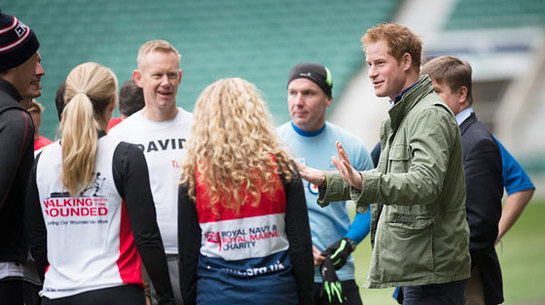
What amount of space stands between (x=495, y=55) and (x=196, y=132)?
58.3 ft

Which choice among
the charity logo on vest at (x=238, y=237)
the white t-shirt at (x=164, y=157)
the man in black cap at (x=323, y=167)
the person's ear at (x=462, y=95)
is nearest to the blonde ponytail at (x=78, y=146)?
the charity logo on vest at (x=238, y=237)

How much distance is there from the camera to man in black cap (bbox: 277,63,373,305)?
413 cm

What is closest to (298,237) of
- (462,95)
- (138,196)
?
(138,196)

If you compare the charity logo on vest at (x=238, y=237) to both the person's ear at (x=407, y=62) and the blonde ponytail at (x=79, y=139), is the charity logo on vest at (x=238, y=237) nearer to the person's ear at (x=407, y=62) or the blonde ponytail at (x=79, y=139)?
the blonde ponytail at (x=79, y=139)

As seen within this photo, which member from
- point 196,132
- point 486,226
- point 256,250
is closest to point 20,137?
point 196,132

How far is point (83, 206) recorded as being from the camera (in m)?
3.14

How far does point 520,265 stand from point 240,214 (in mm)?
7912

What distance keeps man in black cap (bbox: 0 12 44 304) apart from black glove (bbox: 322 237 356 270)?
68.7 inches

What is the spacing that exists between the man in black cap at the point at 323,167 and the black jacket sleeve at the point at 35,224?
1592 mm

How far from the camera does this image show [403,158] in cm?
315

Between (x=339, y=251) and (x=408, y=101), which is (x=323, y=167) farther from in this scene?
(x=408, y=101)

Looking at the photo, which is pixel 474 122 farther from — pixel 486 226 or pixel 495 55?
pixel 495 55

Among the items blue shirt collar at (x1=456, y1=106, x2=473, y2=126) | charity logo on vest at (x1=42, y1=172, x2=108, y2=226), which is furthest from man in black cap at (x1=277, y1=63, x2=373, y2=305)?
charity logo on vest at (x1=42, y1=172, x2=108, y2=226)

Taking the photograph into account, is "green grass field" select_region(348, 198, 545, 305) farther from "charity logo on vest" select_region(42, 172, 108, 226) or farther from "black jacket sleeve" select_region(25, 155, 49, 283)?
"black jacket sleeve" select_region(25, 155, 49, 283)
